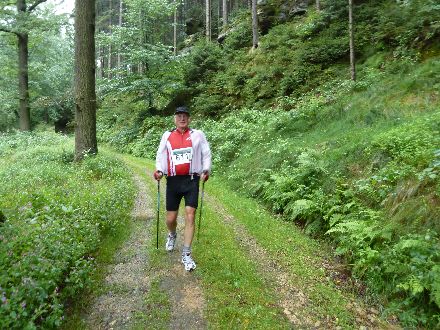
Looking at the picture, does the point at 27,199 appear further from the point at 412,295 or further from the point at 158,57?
the point at 158,57

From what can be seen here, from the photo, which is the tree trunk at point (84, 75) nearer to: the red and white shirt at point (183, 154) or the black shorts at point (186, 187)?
the red and white shirt at point (183, 154)

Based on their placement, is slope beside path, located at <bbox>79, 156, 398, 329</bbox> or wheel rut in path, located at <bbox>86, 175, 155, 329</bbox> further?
slope beside path, located at <bbox>79, 156, 398, 329</bbox>

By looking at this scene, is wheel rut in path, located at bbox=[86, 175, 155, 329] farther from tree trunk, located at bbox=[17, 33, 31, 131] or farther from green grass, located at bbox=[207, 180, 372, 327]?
tree trunk, located at bbox=[17, 33, 31, 131]

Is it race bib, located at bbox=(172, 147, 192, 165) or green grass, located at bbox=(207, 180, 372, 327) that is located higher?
race bib, located at bbox=(172, 147, 192, 165)

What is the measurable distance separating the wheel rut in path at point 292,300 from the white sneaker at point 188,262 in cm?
110

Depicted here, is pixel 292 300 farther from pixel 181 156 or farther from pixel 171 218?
pixel 181 156

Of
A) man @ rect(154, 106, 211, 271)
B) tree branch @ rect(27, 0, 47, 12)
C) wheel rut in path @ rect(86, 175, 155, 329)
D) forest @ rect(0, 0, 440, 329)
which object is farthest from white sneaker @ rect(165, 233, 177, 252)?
tree branch @ rect(27, 0, 47, 12)

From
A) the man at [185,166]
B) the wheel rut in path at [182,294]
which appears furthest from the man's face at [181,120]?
the wheel rut in path at [182,294]

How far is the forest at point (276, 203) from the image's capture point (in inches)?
170

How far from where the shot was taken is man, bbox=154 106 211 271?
5.53 metres


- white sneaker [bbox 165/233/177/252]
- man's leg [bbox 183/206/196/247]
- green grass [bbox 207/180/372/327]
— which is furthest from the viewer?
white sneaker [bbox 165/233/177/252]

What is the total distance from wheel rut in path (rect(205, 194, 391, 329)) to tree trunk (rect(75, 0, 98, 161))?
23.4 ft

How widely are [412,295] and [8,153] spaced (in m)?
18.4

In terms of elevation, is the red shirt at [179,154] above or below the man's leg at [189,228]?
above
